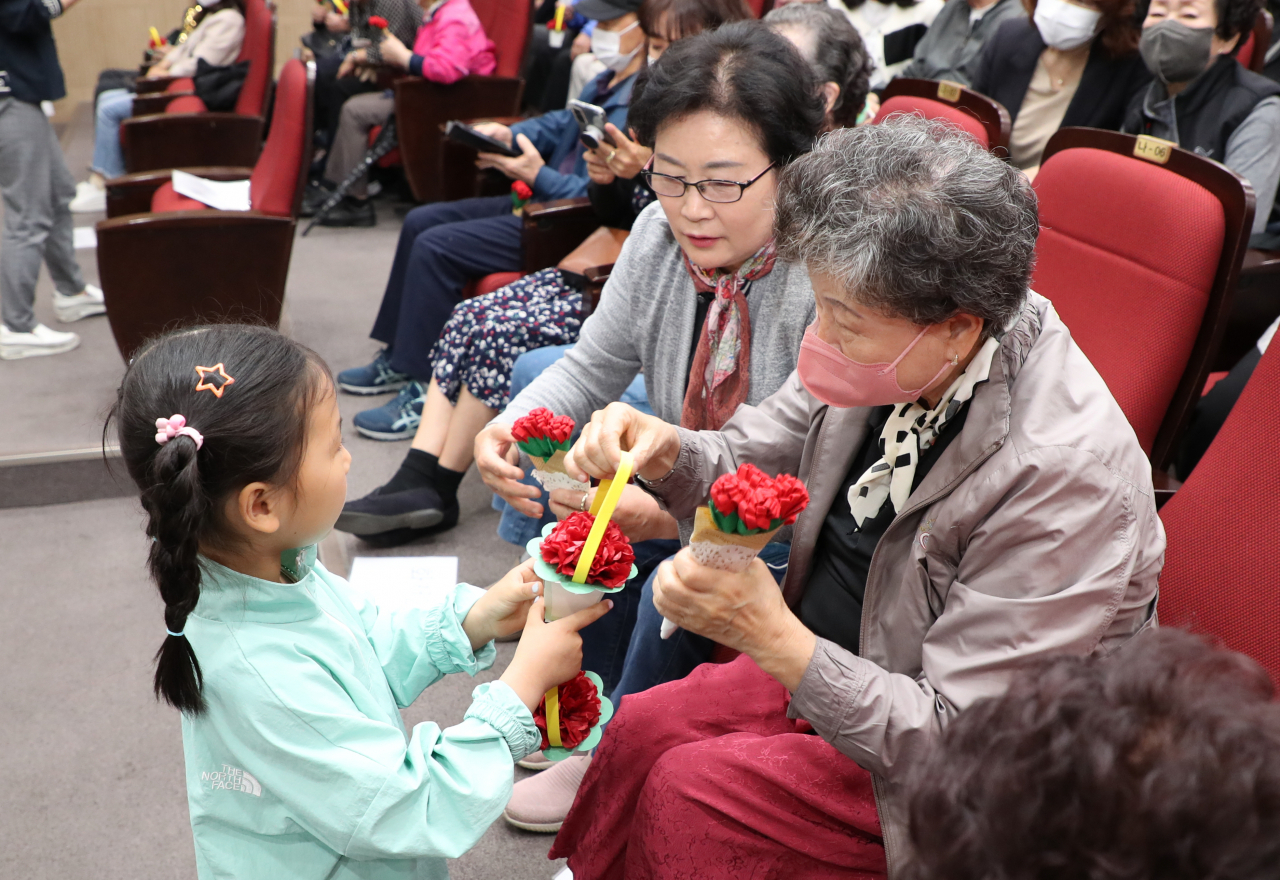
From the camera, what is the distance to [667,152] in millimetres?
1629

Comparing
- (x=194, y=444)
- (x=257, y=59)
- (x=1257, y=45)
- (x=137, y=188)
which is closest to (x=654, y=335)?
(x=194, y=444)

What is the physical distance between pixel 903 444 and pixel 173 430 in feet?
2.77

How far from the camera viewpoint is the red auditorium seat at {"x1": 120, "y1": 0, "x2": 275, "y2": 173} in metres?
4.33

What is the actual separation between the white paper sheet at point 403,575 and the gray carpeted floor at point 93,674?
0.21 feet

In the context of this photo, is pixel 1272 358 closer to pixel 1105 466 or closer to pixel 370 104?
pixel 1105 466

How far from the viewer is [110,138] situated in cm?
573

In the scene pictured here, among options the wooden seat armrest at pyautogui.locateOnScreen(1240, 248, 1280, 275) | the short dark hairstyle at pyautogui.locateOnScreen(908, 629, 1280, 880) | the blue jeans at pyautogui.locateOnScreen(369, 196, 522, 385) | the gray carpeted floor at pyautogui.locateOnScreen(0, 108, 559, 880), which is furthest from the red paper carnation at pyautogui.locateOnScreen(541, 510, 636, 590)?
the blue jeans at pyautogui.locateOnScreen(369, 196, 522, 385)

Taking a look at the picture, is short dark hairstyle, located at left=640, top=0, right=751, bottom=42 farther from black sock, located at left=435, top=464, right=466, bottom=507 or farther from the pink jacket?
the pink jacket

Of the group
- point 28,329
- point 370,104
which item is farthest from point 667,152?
point 370,104

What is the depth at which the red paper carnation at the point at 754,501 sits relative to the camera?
101cm

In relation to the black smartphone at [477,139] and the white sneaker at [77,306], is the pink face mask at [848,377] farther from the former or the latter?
the white sneaker at [77,306]

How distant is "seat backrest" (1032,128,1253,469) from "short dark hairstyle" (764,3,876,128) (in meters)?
0.63

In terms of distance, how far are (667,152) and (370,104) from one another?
13.9ft

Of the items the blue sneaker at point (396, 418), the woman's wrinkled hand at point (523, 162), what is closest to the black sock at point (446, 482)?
the blue sneaker at point (396, 418)
